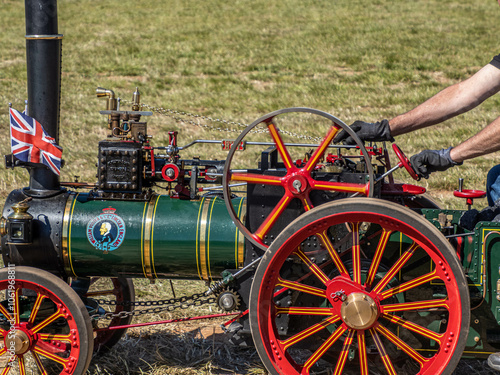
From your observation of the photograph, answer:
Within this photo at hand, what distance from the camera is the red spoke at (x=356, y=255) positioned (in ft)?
10.2

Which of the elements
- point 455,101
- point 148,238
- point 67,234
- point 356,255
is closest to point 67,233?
point 67,234

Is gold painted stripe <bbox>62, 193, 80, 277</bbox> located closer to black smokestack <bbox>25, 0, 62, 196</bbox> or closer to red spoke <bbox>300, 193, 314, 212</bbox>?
black smokestack <bbox>25, 0, 62, 196</bbox>

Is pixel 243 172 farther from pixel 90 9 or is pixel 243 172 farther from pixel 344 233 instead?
pixel 90 9

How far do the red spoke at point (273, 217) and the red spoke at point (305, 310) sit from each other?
392mm

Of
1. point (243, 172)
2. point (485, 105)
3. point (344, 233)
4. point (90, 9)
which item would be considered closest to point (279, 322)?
point (344, 233)

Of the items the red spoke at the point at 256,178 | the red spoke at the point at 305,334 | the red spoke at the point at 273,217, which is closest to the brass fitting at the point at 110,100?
the red spoke at the point at 256,178

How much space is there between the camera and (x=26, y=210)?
3594 millimetres

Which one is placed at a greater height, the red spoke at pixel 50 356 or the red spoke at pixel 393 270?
the red spoke at pixel 393 270

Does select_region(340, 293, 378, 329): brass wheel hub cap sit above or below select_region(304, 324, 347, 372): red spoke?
above

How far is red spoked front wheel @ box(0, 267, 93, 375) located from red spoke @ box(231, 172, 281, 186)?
1.09 m

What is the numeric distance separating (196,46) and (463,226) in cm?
1424

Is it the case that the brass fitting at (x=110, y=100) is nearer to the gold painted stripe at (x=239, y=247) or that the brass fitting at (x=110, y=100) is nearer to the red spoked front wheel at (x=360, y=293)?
the gold painted stripe at (x=239, y=247)

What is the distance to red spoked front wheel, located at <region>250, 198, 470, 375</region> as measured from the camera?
2.99 metres

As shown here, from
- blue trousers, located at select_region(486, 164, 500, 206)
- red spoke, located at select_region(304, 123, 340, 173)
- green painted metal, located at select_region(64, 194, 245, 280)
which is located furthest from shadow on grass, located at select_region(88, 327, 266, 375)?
blue trousers, located at select_region(486, 164, 500, 206)
